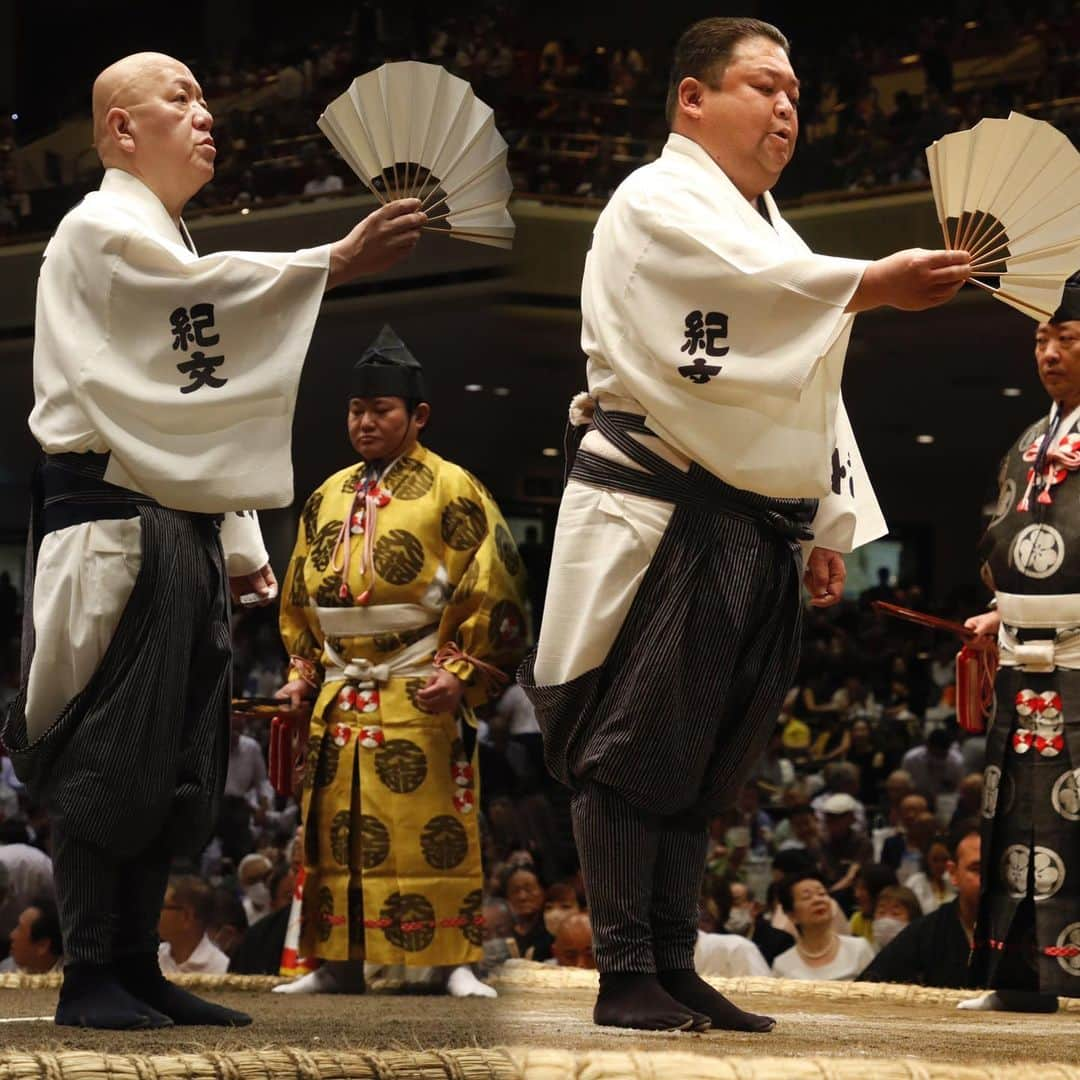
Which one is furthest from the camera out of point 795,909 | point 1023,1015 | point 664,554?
point 795,909

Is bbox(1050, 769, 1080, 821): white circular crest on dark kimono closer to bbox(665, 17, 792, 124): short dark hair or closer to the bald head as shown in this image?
bbox(665, 17, 792, 124): short dark hair

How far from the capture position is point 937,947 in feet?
12.4

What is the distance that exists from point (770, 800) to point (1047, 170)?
487cm

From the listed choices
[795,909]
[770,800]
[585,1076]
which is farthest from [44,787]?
[770,800]

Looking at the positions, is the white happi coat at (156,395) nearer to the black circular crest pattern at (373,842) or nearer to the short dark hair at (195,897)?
the black circular crest pattern at (373,842)

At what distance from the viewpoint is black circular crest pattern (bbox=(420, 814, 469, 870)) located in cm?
330

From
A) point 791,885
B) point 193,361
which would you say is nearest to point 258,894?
point 791,885

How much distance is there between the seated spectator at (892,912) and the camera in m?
4.64

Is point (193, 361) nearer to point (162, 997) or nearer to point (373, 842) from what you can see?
point (162, 997)

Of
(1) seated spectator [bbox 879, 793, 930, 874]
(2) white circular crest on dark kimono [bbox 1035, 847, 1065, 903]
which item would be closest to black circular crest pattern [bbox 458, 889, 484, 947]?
(2) white circular crest on dark kimono [bbox 1035, 847, 1065, 903]

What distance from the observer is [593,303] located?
214 cm

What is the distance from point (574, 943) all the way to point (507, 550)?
4.65 ft

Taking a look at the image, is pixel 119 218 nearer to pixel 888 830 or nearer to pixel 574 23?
pixel 888 830

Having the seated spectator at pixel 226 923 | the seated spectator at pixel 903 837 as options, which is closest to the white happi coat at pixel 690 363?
the seated spectator at pixel 226 923
